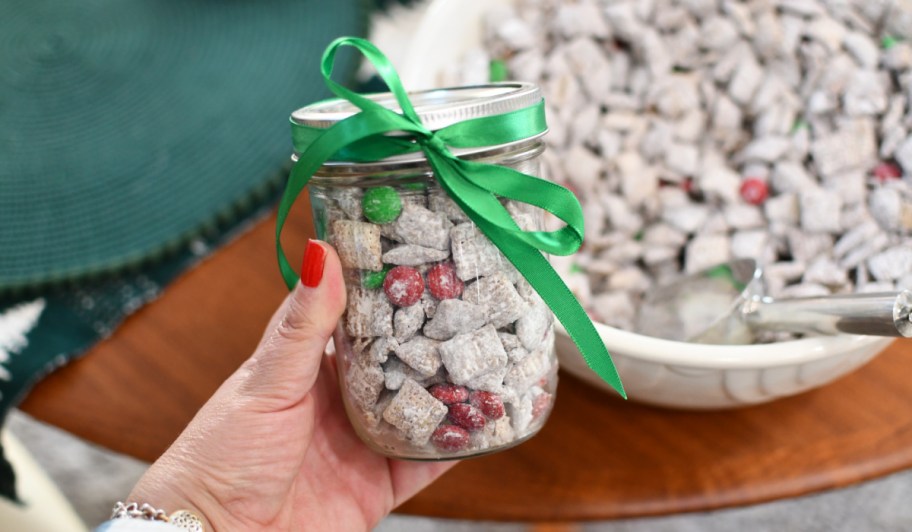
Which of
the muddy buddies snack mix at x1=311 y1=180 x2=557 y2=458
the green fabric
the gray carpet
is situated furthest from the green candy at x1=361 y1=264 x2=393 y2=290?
the gray carpet

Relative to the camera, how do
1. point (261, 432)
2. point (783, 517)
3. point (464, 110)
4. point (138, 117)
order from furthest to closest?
point (783, 517)
point (138, 117)
point (261, 432)
point (464, 110)

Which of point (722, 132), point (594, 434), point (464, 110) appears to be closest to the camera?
point (464, 110)

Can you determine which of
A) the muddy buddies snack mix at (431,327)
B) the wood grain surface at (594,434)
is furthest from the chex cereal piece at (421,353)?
the wood grain surface at (594,434)

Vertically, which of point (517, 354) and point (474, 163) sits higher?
point (474, 163)

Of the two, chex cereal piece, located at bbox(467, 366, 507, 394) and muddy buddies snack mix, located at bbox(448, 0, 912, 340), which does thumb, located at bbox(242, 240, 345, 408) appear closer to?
chex cereal piece, located at bbox(467, 366, 507, 394)

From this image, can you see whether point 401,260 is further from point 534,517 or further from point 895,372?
point 895,372

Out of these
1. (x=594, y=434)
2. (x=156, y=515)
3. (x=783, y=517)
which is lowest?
(x=783, y=517)

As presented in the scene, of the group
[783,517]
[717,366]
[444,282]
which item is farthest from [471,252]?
[783,517]

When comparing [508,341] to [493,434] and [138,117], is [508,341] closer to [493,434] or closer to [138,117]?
[493,434]
